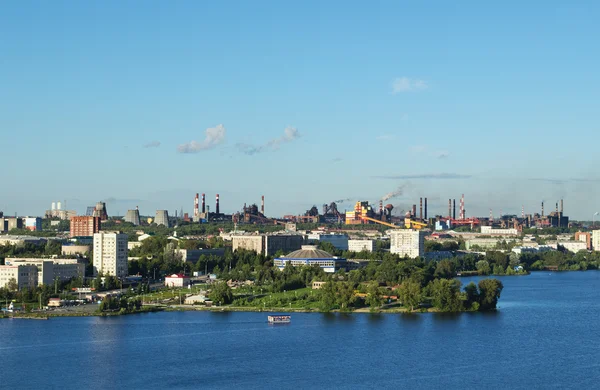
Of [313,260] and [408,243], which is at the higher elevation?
[408,243]

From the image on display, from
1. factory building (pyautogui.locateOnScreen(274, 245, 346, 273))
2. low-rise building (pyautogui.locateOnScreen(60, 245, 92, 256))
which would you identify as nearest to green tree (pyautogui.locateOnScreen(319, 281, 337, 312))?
factory building (pyautogui.locateOnScreen(274, 245, 346, 273))

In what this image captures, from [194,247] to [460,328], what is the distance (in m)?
27.4

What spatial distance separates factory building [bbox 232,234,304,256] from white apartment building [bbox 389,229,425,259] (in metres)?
5.41

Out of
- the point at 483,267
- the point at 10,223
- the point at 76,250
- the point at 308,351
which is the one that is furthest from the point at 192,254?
the point at 10,223

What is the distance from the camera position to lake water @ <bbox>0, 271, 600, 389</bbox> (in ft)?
66.7

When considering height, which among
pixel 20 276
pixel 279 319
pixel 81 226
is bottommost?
pixel 279 319

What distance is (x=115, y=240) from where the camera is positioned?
41750 millimetres

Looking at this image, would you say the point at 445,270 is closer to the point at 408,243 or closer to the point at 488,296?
the point at 408,243

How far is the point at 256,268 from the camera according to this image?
144 feet

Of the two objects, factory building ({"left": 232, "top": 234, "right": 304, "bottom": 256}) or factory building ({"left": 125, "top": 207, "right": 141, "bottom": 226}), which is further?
factory building ({"left": 125, "top": 207, "right": 141, "bottom": 226})

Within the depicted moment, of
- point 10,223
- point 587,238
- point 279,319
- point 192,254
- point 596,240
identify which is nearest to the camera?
→ point 279,319

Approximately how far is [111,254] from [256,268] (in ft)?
18.5

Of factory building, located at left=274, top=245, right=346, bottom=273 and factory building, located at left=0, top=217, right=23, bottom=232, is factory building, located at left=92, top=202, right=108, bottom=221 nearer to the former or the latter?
factory building, located at left=0, top=217, right=23, bottom=232

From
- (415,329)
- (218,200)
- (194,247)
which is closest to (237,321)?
(415,329)
